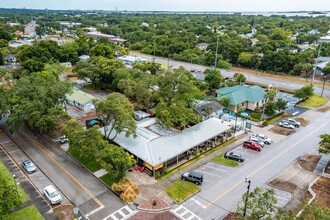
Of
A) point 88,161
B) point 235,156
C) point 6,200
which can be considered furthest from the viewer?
point 235,156

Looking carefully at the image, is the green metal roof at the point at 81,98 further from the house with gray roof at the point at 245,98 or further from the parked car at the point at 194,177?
the parked car at the point at 194,177

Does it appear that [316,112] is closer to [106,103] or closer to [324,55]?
[106,103]

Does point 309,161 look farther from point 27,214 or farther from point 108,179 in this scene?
point 27,214

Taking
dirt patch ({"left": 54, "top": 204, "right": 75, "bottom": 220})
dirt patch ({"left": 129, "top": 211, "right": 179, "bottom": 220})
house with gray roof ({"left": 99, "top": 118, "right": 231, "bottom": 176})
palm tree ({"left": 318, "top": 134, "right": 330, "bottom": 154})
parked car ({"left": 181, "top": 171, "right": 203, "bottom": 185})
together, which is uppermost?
palm tree ({"left": 318, "top": 134, "right": 330, "bottom": 154})

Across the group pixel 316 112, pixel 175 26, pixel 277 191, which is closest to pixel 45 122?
pixel 277 191

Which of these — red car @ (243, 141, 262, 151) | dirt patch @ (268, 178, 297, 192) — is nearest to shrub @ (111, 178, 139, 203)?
dirt patch @ (268, 178, 297, 192)

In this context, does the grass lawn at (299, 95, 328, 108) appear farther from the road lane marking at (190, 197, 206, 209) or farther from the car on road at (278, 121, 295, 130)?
the road lane marking at (190, 197, 206, 209)

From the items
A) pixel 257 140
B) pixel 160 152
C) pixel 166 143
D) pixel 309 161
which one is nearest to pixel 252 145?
pixel 257 140
